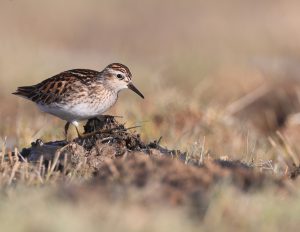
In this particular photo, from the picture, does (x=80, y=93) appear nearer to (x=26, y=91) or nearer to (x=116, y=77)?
(x=116, y=77)

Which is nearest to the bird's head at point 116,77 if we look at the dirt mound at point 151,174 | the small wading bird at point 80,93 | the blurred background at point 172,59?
the small wading bird at point 80,93

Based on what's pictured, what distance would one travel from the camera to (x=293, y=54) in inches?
679

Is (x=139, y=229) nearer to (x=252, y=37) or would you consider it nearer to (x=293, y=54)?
(x=293, y=54)

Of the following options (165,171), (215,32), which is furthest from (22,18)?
(165,171)

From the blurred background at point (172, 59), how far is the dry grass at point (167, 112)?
3 cm

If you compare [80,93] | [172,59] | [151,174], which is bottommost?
[151,174]

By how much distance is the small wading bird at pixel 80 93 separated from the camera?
8.23 m

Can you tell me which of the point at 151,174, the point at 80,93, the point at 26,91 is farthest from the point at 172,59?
the point at 151,174

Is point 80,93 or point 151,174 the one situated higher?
point 80,93

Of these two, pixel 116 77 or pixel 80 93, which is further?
pixel 116 77

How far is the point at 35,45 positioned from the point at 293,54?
17.1ft

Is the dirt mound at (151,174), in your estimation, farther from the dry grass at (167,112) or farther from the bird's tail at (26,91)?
the bird's tail at (26,91)

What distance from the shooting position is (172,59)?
627 inches

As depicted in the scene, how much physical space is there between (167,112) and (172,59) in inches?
194
